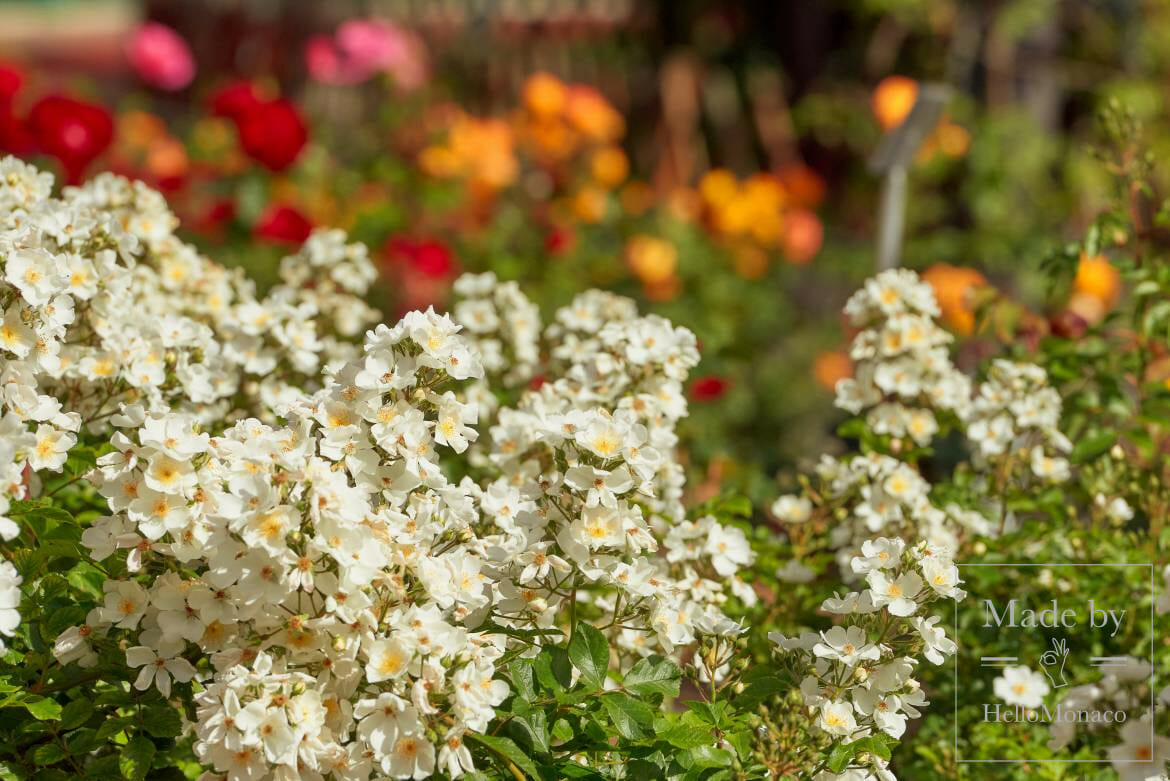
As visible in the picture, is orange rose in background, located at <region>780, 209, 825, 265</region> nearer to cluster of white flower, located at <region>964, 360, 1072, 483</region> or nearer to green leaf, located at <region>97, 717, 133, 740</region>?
cluster of white flower, located at <region>964, 360, 1072, 483</region>

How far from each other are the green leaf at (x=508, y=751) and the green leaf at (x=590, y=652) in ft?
0.32

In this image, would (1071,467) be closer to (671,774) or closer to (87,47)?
(671,774)

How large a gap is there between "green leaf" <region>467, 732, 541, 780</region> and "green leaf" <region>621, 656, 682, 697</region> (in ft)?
0.44

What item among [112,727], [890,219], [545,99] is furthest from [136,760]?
[545,99]

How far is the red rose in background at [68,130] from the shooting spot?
290 cm

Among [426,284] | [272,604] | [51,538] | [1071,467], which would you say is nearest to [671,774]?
[272,604]

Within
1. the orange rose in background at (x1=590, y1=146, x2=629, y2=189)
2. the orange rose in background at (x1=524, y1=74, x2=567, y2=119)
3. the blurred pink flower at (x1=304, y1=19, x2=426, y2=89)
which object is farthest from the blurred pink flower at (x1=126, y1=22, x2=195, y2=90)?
the orange rose in background at (x1=590, y1=146, x2=629, y2=189)

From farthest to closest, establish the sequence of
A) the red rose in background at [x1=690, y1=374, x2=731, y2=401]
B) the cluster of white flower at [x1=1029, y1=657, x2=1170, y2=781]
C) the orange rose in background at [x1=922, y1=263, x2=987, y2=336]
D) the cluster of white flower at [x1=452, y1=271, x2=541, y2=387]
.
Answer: the orange rose in background at [x1=922, y1=263, x2=987, y2=336], the red rose in background at [x1=690, y1=374, x2=731, y2=401], the cluster of white flower at [x1=452, y1=271, x2=541, y2=387], the cluster of white flower at [x1=1029, y1=657, x2=1170, y2=781]

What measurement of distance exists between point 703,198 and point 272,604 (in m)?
4.18

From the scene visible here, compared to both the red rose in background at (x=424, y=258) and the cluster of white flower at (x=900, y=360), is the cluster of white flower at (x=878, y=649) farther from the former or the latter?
the red rose in background at (x=424, y=258)

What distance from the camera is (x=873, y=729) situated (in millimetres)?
1375

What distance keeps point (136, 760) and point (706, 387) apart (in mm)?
1588

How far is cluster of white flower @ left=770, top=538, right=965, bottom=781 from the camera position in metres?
1.32

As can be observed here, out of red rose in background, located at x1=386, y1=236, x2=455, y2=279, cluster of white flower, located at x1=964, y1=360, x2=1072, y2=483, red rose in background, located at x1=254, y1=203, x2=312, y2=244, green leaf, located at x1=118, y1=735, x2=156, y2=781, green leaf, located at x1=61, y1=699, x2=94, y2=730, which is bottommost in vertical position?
green leaf, located at x1=118, y1=735, x2=156, y2=781
